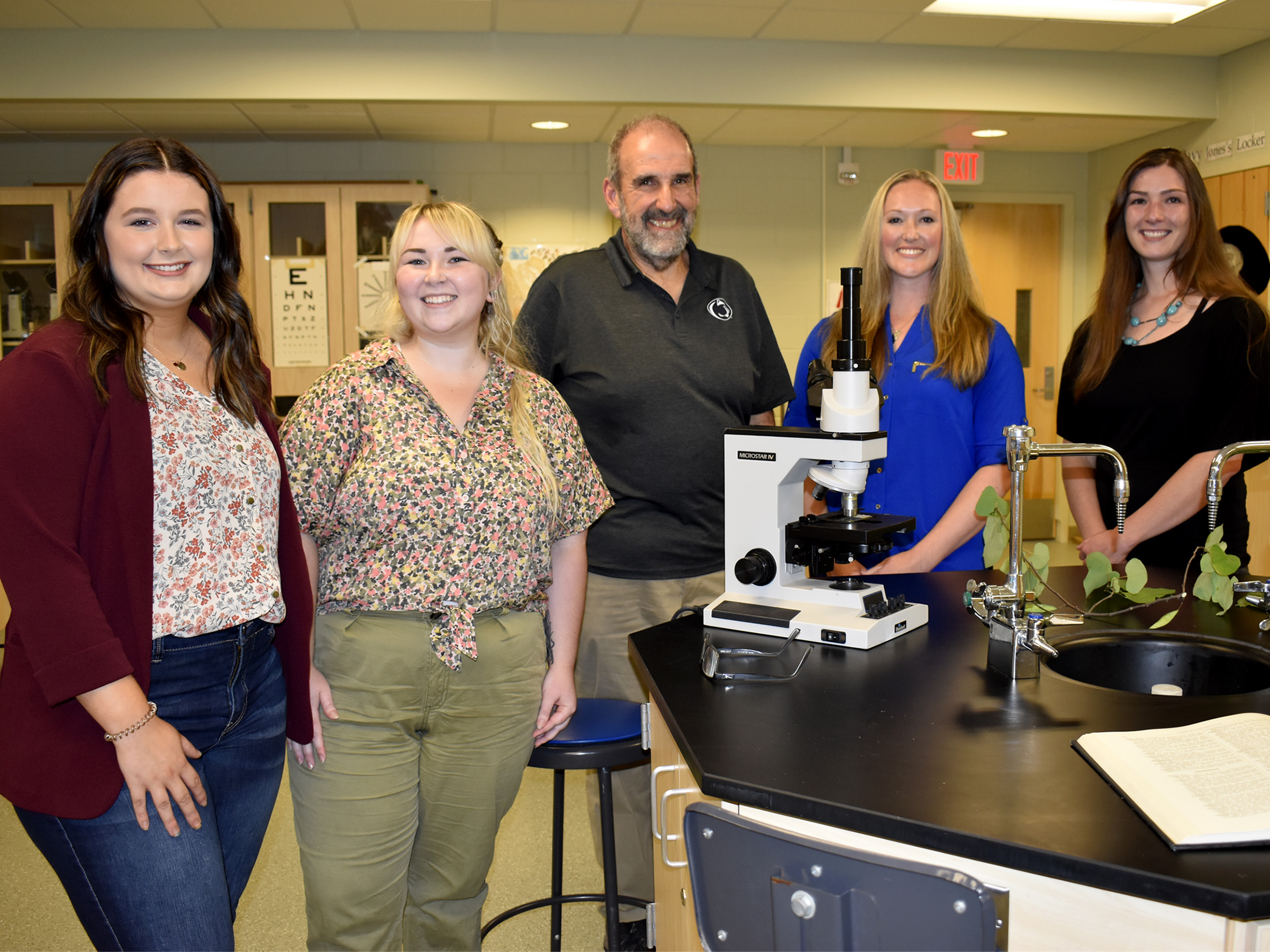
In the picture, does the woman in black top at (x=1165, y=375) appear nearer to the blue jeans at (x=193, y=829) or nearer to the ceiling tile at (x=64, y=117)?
the blue jeans at (x=193, y=829)

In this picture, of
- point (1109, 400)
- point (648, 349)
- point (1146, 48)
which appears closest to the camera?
point (648, 349)

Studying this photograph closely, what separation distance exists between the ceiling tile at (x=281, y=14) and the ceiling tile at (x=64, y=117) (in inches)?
36.3

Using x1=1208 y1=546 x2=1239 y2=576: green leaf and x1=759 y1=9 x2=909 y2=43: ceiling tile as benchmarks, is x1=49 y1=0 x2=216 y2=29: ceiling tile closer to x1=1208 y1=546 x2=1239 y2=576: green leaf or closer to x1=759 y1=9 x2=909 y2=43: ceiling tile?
x1=759 y1=9 x2=909 y2=43: ceiling tile

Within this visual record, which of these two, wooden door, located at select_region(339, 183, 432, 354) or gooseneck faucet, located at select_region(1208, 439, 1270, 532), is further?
wooden door, located at select_region(339, 183, 432, 354)

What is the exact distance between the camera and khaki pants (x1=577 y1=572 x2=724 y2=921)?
2090mm

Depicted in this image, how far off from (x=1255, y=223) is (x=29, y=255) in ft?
21.3

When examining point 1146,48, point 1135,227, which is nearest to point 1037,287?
point 1146,48

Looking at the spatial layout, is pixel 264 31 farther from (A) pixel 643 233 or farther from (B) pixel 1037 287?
(B) pixel 1037 287

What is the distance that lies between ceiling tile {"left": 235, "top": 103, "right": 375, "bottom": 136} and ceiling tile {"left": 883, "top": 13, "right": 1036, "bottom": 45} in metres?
2.66

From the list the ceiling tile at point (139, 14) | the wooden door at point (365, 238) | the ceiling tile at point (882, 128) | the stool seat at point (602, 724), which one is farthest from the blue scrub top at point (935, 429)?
the wooden door at point (365, 238)

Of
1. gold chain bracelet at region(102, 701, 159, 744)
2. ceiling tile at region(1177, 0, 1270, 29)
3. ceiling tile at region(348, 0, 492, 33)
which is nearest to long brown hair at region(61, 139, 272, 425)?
gold chain bracelet at region(102, 701, 159, 744)

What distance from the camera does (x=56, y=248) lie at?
528cm

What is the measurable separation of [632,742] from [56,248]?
509 cm

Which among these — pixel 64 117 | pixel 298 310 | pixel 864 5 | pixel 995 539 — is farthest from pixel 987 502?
pixel 64 117
